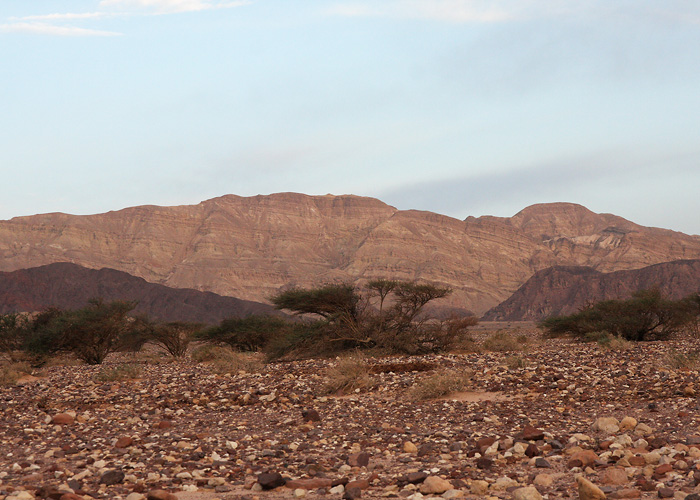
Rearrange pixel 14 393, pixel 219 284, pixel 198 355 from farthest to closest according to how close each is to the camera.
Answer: pixel 219 284 → pixel 198 355 → pixel 14 393

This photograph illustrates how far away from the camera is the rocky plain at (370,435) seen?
5.98 m

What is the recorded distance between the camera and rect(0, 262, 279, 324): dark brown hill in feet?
372

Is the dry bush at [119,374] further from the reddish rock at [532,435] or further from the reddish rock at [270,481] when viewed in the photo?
the reddish rock at [532,435]

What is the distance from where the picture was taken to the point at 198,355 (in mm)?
24812

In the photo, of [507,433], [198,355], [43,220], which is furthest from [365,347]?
[43,220]

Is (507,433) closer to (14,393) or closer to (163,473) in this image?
(163,473)

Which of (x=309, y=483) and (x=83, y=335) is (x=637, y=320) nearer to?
(x=83, y=335)

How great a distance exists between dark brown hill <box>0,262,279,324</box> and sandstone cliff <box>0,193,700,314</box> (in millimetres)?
26997

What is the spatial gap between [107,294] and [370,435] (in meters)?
120

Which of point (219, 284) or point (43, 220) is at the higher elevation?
point (43, 220)

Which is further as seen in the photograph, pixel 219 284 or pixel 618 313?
pixel 219 284

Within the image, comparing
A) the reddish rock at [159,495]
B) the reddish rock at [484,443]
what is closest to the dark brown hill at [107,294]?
the reddish rock at [484,443]

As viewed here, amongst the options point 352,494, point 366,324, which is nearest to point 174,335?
point 366,324

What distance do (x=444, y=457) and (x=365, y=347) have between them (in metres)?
14.1
